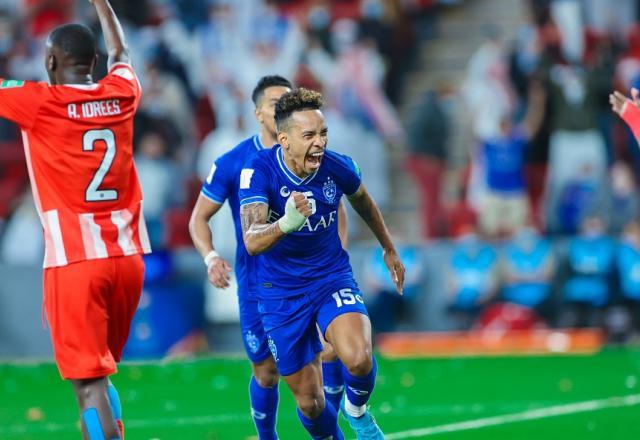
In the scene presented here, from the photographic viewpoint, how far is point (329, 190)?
8.68m

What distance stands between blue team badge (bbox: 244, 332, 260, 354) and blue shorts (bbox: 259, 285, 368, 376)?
2.47 feet

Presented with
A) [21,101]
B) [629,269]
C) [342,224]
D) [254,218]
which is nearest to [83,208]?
[21,101]

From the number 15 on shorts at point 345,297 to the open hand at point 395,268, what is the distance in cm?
42

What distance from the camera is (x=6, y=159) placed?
21734 millimetres

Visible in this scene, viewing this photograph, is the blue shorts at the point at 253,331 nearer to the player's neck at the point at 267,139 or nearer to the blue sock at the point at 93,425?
the player's neck at the point at 267,139


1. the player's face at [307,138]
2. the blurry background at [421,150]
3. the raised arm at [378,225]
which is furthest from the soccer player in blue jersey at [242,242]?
the blurry background at [421,150]

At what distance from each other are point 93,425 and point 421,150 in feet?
43.4

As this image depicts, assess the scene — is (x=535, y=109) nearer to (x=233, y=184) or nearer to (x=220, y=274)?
(x=233, y=184)

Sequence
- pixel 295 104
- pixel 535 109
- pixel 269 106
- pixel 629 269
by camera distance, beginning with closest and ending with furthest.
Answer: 1. pixel 295 104
2. pixel 269 106
3. pixel 629 269
4. pixel 535 109

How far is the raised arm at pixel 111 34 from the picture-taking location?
869cm

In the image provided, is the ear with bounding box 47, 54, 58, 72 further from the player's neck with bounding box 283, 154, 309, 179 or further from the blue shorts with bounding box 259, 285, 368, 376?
the blue shorts with bounding box 259, 285, 368, 376

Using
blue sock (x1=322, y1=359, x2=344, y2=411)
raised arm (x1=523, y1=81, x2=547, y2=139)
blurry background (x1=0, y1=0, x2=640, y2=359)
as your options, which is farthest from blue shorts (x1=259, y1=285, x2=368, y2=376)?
raised arm (x1=523, y1=81, x2=547, y2=139)

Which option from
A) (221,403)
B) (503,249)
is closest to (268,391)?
(221,403)

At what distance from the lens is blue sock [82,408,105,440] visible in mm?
7930
